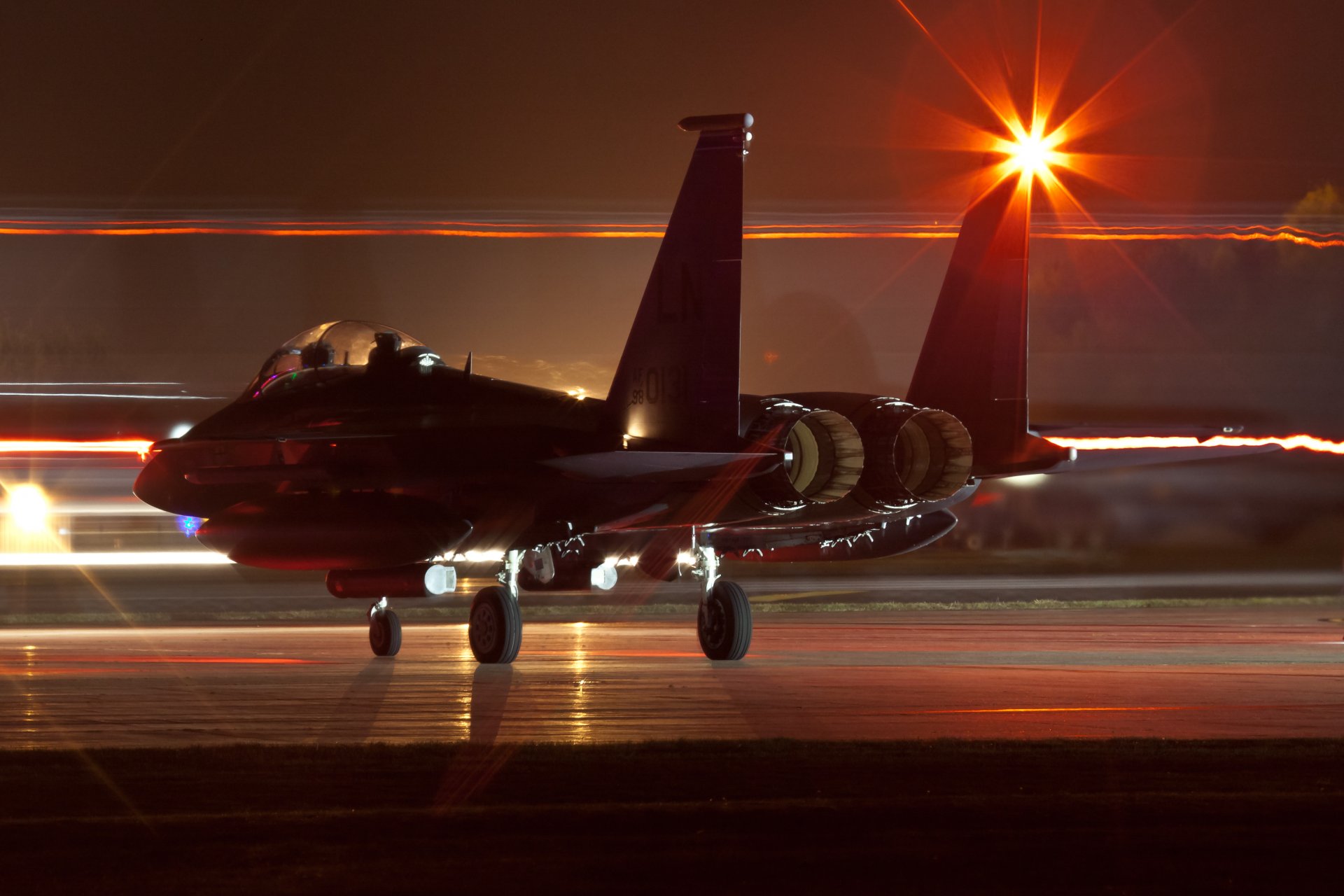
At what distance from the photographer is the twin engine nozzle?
44.2ft

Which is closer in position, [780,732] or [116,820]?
[116,820]

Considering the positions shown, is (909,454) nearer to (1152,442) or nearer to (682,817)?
(1152,442)

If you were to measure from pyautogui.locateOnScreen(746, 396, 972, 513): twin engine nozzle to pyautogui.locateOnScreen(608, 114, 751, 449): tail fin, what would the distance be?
2.13ft

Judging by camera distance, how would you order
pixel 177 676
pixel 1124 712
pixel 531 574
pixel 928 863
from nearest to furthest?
1. pixel 928 863
2. pixel 1124 712
3. pixel 177 676
4. pixel 531 574

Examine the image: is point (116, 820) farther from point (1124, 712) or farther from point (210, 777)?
point (1124, 712)

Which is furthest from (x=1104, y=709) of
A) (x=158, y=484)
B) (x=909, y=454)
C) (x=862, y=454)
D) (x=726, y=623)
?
(x=158, y=484)

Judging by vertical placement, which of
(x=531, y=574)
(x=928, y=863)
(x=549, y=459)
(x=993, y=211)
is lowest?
(x=928, y=863)

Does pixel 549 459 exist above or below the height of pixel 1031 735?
above

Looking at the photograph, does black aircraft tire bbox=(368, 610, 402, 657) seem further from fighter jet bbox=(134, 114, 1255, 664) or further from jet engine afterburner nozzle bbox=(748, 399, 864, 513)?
jet engine afterburner nozzle bbox=(748, 399, 864, 513)

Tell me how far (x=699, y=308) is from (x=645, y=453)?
1356 mm

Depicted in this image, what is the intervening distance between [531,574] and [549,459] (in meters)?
1.82

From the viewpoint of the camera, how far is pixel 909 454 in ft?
46.3

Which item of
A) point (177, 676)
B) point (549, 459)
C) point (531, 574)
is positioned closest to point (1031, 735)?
point (549, 459)

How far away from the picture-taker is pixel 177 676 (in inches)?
542
